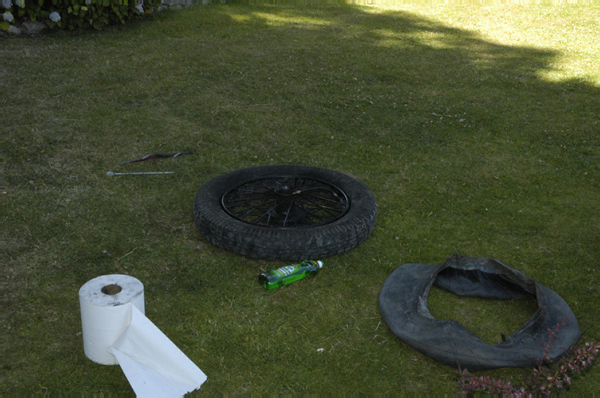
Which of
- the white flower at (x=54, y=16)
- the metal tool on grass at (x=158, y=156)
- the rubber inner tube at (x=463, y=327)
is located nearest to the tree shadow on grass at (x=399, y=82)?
the metal tool on grass at (x=158, y=156)

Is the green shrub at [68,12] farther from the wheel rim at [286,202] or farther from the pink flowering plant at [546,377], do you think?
the pink flowering plant at [546,377]

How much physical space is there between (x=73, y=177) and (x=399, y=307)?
119 inches

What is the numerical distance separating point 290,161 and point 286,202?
48.3 inches

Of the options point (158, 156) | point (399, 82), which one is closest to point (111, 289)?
point (158, 156)

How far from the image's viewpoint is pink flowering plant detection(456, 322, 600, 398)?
2.34m

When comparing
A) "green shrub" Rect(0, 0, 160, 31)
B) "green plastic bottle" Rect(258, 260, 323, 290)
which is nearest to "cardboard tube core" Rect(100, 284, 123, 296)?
"green plastic bottle" Rect(258, 260, 323, 290)

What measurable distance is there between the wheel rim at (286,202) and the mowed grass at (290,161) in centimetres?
34

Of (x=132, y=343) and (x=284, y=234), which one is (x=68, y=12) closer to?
(x=284, y=234)

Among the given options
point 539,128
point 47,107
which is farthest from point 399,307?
point 47,107

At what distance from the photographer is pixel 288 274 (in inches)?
127

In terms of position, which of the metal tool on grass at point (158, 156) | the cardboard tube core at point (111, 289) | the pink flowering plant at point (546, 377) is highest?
the cardboard tube core at point (111, 289)

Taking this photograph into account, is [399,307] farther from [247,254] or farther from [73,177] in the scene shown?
[73,177]

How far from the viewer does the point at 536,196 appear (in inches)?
176

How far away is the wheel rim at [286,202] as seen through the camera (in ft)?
12.3
